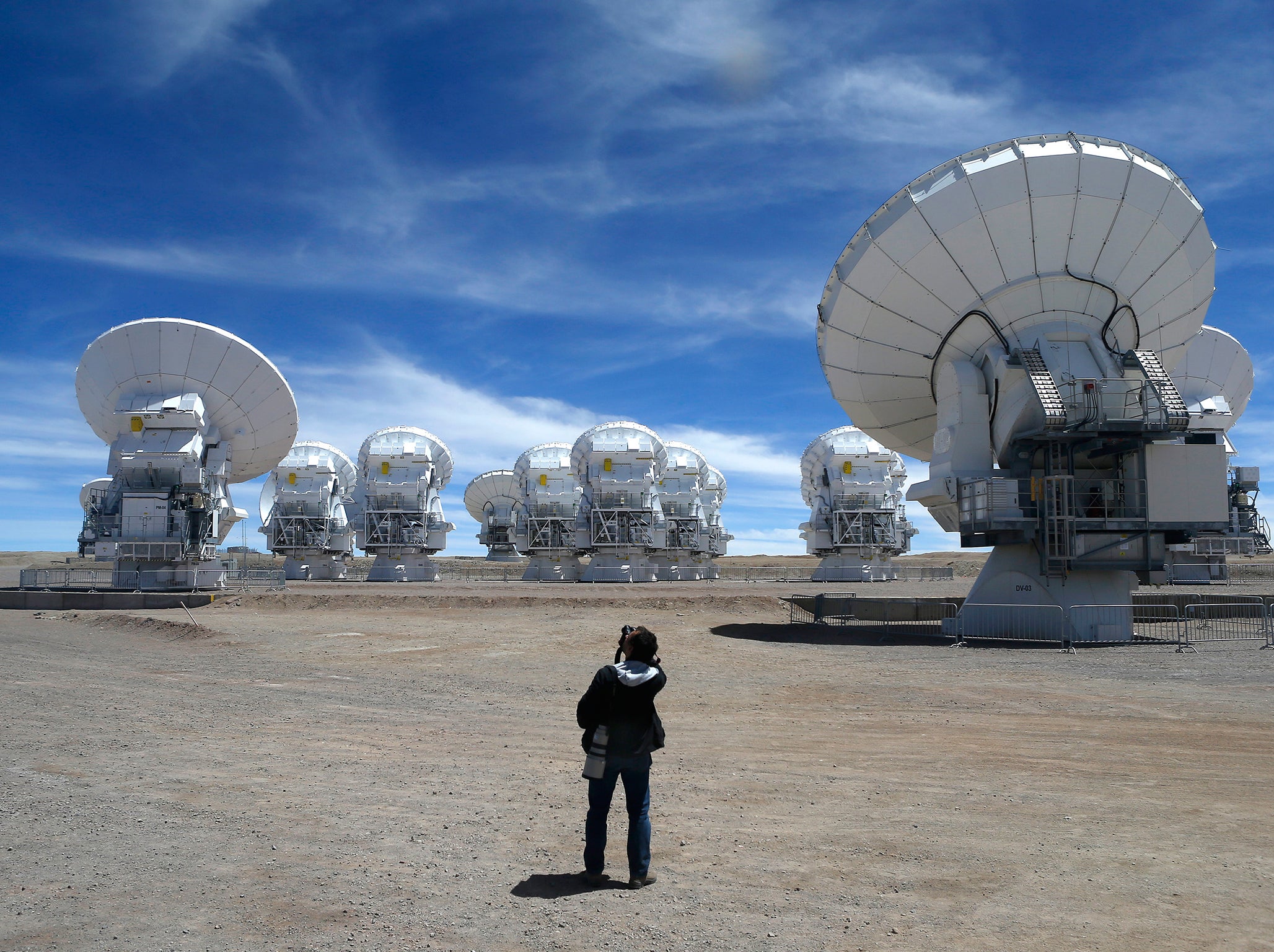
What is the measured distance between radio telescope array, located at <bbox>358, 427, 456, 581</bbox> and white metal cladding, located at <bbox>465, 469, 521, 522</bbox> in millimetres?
22097

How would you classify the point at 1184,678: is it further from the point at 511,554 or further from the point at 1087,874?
the point at 511,554

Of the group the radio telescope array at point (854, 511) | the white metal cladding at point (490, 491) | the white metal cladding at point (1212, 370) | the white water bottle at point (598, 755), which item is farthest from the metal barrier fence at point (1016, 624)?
the white metal cladding at point (490, 491)

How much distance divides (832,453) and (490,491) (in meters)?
32.0

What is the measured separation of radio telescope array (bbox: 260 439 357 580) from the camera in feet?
186

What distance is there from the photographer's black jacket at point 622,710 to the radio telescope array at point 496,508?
7039 cm

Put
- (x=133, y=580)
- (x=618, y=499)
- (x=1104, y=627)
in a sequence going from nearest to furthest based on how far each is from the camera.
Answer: (x=1104, y=627) → (x=133, y=580) → (x=618, y=499)

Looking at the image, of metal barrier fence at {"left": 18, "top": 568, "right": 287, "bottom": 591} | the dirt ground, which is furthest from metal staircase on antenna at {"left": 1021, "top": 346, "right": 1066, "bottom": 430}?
metal barrier fence at {"left": 18, "top": 568, "right": 287, "bottom": 591}

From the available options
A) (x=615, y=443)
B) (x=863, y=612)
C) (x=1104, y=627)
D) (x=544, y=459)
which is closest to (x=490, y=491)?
(x=544, y=459)

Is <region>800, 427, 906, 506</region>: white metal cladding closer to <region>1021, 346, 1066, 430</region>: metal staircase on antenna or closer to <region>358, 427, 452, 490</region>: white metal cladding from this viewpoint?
<region>358, 427, 452, 490</region>: white metal cladding

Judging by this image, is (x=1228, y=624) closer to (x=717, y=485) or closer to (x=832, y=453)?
(x=832, y=453)

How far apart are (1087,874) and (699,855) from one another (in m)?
2.46

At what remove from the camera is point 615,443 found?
50.9 m


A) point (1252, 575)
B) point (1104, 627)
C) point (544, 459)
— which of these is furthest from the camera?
point (544, 459)

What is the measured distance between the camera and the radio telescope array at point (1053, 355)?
20.6 m
